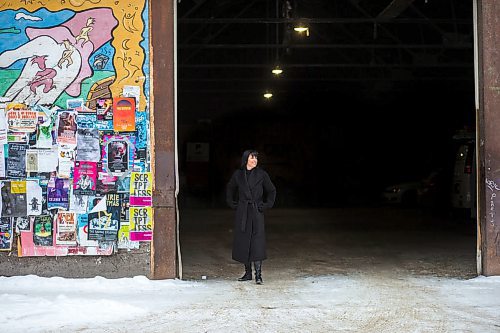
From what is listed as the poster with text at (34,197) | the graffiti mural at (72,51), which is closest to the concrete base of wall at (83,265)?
the poster with text at (34,197)

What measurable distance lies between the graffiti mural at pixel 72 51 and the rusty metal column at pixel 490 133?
472 centimetres

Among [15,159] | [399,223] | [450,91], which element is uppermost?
[450,91]

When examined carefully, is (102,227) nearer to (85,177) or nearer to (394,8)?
(85,177)

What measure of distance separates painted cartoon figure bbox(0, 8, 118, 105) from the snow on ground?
2531mm

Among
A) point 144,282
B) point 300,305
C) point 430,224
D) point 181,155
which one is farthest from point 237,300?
point 181,155

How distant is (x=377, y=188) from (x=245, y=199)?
22.8 metres

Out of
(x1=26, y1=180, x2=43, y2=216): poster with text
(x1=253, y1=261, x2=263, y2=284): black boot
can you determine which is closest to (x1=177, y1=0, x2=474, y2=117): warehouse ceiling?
(x1=253, y1=261, x2=263, y2=284): black boot

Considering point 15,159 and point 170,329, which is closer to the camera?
point 170,329

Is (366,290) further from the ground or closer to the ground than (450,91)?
closer to the ground

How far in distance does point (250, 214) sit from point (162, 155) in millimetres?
1480

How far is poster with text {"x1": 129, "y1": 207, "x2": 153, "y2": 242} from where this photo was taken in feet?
32.9

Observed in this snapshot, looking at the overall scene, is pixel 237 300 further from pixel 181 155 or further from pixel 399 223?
pixel 181 155

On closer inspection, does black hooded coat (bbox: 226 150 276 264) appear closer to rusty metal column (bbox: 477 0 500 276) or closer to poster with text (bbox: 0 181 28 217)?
poster with text (bbox: 0 181 28 217)

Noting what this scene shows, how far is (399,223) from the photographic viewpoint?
20.5 m
